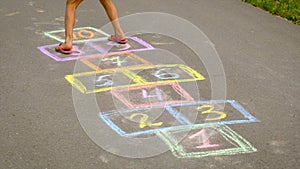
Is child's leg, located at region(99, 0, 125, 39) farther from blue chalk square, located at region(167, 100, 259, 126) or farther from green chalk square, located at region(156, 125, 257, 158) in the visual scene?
green chalk square, located at region(156, 125, 257, 158)

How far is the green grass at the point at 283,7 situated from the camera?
8.61 meters

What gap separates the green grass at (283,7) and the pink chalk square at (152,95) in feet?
12.6

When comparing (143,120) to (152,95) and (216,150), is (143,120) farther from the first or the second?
(216,150)

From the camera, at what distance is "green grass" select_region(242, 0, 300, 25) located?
8.61 metres

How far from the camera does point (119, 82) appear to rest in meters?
5.45

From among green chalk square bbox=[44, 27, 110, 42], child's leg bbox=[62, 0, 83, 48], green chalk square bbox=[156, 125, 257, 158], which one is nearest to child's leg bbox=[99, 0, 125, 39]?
green chalk square bbox=[44, 27, 110, 42]

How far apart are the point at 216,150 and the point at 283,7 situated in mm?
5548

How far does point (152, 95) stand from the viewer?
5.15m

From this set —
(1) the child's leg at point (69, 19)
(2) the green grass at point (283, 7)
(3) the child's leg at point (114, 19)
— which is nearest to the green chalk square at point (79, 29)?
(3) the child's leg at point (114, 19)

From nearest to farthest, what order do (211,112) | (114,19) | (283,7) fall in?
(211,112) → (114,19) → (283,7)

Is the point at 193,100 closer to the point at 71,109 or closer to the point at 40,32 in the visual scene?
the point at 71,109

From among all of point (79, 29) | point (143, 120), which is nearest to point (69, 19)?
point (79, 29)

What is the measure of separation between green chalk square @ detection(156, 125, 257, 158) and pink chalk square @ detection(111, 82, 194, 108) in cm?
60

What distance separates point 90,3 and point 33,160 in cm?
533
